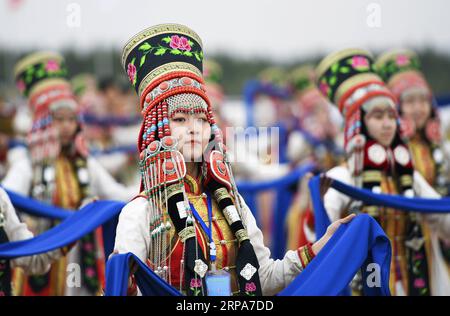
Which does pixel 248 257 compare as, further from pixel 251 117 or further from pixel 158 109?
pixel 251 117

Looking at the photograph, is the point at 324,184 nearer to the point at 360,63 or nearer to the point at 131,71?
the point at 360,63

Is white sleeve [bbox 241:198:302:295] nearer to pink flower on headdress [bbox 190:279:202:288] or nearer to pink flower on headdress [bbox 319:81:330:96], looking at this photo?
pink flower on headdress [bbox 190:279:202:288]

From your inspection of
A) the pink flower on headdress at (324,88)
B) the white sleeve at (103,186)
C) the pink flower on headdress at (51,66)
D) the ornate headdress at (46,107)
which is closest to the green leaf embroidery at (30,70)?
the ornate headdress at (46,107)

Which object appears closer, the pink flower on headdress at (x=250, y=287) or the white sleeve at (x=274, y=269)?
the pink flower on headdress at (x=250, y=287)

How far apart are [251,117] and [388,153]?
249 inches

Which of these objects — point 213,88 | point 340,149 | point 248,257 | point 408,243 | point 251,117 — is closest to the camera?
point 248,257

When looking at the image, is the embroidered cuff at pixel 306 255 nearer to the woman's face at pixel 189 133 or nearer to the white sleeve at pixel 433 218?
the woman's face at pixel 189 133

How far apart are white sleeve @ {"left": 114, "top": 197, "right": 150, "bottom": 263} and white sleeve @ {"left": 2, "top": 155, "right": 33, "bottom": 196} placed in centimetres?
257

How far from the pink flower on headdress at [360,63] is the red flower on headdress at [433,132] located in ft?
4.79

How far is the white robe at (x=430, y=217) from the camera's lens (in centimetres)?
524

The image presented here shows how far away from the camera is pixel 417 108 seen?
6762 millimetres
